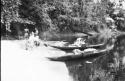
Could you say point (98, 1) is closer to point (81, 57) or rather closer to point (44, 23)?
point (44, 23)

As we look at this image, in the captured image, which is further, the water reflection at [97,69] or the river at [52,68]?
the water reflection at [97,69]

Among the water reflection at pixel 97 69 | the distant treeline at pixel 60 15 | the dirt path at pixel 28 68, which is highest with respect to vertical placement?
the distant treeline at pixel 60 15

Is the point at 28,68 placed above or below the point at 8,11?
below

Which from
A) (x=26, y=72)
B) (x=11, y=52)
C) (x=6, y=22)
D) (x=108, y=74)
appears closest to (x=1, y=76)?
(x=26, y=72)

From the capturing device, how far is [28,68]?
7613 mm

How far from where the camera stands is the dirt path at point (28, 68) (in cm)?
676

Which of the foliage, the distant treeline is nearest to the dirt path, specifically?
the foliage

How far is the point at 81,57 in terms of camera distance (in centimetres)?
1050

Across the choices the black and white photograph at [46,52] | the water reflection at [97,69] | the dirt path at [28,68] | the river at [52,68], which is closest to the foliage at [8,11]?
the black and white photograph at [46,52]

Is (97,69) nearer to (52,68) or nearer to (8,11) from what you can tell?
(52,68)

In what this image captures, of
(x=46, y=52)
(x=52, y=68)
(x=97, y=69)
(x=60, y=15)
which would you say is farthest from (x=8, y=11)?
(x=60, y=15)

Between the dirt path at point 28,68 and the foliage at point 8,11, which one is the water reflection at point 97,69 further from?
the foliage at point 8,11

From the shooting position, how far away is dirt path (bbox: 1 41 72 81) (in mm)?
6757

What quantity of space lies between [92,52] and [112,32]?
20.3m
